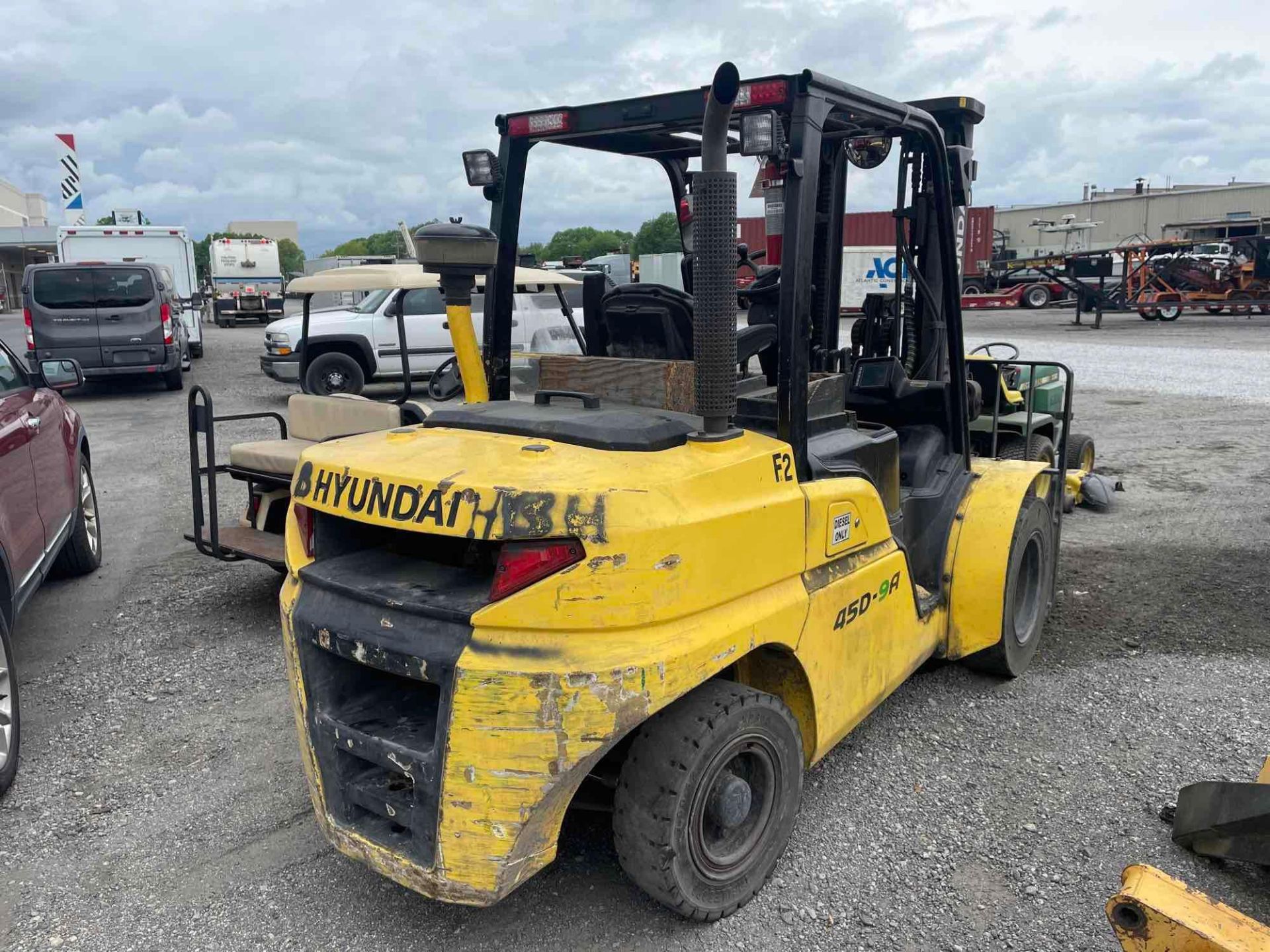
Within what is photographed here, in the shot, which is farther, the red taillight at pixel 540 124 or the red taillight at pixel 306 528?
the red taillight at pixel 540 124

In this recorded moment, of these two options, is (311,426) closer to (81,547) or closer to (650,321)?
(81,547)

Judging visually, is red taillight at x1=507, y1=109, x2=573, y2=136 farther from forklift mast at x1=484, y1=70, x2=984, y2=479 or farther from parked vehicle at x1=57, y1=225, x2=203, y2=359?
parked vehicle at x1=57, y1=225, x2=203, y2=359

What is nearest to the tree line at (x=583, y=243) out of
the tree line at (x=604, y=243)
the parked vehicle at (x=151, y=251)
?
the tree line at (x=604, y=243)

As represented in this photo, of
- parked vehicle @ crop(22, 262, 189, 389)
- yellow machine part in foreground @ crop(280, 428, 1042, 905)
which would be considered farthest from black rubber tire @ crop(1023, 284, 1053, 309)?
yellow machine part in foreground @ crop(280, 428, 1042, 905)

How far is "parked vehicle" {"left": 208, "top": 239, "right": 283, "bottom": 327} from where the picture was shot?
35.0m

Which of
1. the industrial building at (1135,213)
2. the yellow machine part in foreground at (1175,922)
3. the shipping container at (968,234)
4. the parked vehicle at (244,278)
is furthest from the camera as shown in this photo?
the industrial building at (1135,213)

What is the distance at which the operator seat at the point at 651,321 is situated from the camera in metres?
3.62

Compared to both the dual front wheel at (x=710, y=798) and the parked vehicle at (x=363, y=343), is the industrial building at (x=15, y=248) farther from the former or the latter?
the dual front wheel at (x=710, y=798)

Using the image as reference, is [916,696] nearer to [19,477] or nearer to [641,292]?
[641,292]

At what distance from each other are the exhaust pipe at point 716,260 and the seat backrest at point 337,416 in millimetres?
3573

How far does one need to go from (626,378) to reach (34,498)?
3.44 metres

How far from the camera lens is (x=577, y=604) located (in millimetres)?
2455

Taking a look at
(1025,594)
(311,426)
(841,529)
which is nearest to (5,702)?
(311,426)

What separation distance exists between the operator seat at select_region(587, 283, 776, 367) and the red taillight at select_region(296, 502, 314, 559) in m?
1.32
